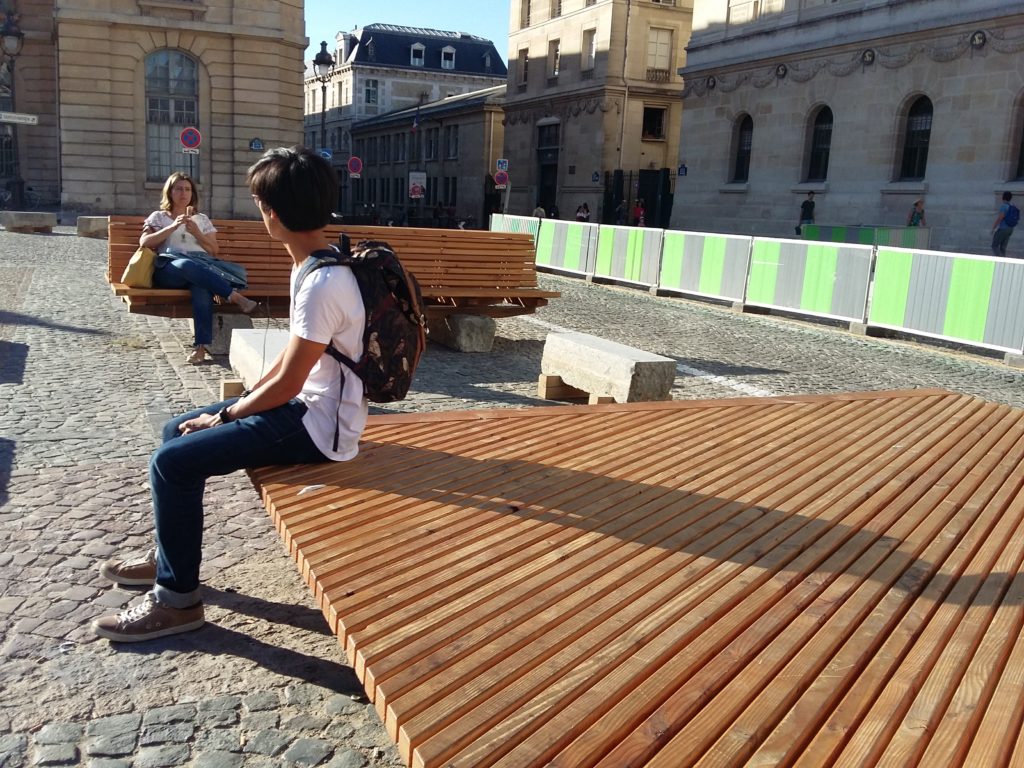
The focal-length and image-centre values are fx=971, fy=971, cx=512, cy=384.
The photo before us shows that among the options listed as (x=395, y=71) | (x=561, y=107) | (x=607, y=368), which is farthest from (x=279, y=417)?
(x=395, y=71)

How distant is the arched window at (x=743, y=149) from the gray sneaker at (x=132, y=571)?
31.0 m

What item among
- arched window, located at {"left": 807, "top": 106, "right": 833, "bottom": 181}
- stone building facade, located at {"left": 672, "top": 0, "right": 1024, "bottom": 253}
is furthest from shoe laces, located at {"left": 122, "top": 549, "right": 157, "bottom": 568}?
arched window, located at {"left": 807, "top": 106, "right": 833, "bottom": 181}

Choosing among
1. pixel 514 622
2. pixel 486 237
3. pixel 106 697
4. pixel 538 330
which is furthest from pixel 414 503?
pixel 538 330

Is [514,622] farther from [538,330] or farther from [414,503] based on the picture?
[538,330]

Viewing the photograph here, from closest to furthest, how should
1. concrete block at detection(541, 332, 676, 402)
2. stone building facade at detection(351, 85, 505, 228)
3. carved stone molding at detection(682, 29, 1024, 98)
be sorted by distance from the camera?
concrete block at detection(541, 332, 676, 402) → carved stone molding at detection(682, 29, 1024, 98) → stone building facade at detection(351, 85, 505, 228)

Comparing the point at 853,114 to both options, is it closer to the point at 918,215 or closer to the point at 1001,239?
the point at 918,215

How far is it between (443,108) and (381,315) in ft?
185

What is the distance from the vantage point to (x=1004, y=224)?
21875mm

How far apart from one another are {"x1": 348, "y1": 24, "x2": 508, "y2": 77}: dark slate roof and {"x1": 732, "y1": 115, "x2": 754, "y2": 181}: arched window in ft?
170

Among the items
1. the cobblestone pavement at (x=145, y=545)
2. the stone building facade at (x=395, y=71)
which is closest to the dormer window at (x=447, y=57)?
the stone building facade at (x=395, y=71)

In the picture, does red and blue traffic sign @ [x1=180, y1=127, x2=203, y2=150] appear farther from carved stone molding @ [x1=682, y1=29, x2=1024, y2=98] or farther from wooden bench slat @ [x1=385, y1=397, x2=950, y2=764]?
wooden bench slat @ [x1=385, y1=397, x2=950, y2=764]

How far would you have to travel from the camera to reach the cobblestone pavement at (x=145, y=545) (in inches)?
114

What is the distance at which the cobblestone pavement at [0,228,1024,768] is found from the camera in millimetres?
2893

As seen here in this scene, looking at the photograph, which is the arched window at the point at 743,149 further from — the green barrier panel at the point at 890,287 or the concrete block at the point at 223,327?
the concrete block at the point at 223,327
